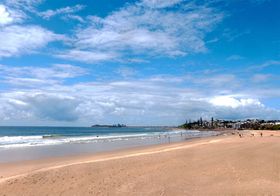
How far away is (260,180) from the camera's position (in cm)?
1344

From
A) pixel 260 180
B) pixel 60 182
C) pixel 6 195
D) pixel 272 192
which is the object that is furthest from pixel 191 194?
pixel 6 195

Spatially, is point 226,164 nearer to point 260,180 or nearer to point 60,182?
point 260,180

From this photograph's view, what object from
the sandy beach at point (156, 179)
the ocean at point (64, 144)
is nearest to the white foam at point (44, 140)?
the ocean at point (64, 144)

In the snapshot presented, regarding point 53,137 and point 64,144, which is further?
point 53,137

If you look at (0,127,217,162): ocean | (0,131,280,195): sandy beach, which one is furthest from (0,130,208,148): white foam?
(0,131,280,195): sandy beach

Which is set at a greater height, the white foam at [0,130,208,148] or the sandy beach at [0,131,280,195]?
the white foam at [0,130,208,148]

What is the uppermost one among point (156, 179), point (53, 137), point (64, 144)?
point (53, 137)

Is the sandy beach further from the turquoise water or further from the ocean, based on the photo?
the turquoise water

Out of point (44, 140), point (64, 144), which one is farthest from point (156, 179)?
point (44, 140)

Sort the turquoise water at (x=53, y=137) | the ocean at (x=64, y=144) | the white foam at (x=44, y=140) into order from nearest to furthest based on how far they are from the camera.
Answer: the ocean at (x=64, y=144)
the white foam at (x=44, y=140)
the turquoise water at (x=53, y=137)

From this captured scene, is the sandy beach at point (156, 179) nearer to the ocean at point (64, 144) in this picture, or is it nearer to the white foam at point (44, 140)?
the ocean at point (64, 144)

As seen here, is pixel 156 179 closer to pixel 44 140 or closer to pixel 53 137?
pixel 44 140

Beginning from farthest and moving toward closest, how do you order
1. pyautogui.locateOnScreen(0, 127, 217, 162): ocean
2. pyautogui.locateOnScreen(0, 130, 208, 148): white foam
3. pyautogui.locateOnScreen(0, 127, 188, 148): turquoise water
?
pyautogui.locateOnScreen(0, 127, 188, 148): turquoise water, pyautogui.locateOnScreen(0, 130, 208, 148): white foam, pyautogui.locateOnScreen(0, 127, 217, 162): ocean

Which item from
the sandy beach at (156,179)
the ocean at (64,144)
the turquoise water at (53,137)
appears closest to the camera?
the sandy beach at (156,179)
